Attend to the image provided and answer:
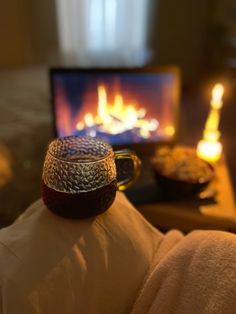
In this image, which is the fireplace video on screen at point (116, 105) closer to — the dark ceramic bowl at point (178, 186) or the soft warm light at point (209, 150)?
the soft warm light at point (209, 150)

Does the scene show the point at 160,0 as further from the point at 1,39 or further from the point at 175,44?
the point at 1,39

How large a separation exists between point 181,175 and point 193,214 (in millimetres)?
123

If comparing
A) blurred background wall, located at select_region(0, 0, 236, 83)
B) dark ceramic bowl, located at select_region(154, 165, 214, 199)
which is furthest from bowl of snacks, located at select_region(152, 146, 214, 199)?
blurred background wall, located at select_region(0, 0, 236, 83)

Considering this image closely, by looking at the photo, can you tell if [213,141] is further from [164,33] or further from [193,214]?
[164,33]

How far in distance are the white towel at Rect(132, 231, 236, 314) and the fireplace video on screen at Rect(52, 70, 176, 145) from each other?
0.83m

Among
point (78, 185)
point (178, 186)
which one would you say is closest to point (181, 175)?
point (178, 186)

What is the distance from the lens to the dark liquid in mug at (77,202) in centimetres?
55

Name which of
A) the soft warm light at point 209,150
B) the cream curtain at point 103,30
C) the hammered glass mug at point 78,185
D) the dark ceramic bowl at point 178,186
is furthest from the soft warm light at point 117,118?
the cream curtain at point 103,30

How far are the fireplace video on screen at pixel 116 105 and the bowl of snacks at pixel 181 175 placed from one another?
0.24 m

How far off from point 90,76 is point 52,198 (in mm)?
838

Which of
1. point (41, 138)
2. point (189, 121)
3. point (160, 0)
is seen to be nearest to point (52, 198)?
point (41, 138)

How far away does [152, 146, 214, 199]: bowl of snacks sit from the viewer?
107 cm

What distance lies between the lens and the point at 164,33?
3.21 m

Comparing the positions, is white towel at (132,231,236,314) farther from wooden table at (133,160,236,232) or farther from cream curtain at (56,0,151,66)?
cream curtain at (56,0,151,66)
